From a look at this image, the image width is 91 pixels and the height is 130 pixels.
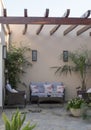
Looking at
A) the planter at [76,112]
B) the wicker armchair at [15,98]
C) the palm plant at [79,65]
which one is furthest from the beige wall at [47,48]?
the planter at [76,112]

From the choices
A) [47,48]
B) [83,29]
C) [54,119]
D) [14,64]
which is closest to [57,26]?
[83,29]

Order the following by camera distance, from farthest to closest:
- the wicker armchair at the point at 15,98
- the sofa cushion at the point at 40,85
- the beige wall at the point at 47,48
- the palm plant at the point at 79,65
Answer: the beige wall at the point at 47,48 < the palm plant at the point at 79,65 < the sofa cushion at the point at 40,85 < the wicker armchair at the point at 15,98

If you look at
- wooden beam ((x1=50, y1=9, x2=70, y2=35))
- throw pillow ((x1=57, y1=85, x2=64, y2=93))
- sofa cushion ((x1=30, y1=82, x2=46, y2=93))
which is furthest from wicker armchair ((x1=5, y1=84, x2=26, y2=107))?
wooden beam ((x1=50, y1=9, x2=70, y2=35))

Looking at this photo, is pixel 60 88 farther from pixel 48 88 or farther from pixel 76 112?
pixel 76 112

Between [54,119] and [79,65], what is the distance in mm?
4513

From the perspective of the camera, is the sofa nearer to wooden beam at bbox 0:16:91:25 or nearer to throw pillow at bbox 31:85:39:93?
throw pillow at bbox 31:85:39:93

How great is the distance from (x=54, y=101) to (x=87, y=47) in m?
3.03

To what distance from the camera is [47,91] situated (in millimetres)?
11969

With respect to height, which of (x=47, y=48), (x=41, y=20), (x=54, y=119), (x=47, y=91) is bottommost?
(x=54, y=119)

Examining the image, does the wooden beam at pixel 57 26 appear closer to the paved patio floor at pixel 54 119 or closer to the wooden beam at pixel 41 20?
the wooden beam at pixel 41 20

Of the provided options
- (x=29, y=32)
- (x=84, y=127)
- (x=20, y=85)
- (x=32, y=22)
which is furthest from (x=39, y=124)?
(x=29, y=32)

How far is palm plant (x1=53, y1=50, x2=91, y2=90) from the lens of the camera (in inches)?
485

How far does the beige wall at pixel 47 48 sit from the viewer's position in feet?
41.4

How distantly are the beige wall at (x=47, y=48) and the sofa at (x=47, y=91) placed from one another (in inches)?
18.5
